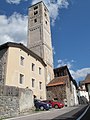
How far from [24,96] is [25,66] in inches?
477

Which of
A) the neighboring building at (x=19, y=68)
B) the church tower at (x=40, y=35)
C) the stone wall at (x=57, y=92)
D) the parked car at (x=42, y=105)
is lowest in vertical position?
the parked car at (x=42, y=105)

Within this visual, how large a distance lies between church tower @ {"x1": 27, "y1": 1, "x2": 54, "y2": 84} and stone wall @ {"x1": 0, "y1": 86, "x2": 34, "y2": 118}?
68.7 ft

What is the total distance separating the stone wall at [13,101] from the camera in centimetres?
1519

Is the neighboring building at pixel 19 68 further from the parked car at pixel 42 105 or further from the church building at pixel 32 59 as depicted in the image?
the parked car at pixel 42 105

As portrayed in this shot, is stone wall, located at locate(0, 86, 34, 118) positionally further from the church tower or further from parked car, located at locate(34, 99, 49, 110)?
the church tower

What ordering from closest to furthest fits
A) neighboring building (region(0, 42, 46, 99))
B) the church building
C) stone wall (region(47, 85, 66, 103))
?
neighboring building (region(0, 42, 46, 99)) → the church building → stone wall (region(47, 85, 66, 103))

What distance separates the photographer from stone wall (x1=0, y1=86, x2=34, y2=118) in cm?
1519

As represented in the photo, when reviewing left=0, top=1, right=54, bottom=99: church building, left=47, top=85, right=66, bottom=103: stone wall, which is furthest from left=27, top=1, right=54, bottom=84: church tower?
left=47, top=85, right=66, bottom=103: stone wall

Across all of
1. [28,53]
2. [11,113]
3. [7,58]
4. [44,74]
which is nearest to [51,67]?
[44,74]

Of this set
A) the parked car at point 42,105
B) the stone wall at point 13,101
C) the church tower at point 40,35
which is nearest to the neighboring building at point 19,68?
the parked car at point 42,105

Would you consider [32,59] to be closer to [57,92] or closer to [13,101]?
[57,92]

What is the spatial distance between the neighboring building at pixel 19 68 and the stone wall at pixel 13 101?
24.4 ft

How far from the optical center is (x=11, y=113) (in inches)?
623

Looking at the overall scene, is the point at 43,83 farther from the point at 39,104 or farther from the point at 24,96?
the point at 24,96
